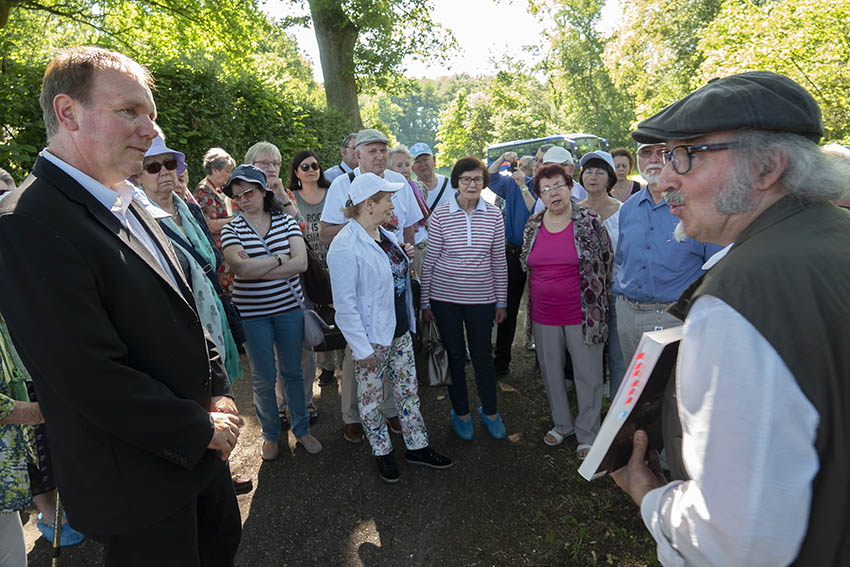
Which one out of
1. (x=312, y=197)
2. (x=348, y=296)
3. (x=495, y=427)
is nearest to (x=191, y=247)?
(x=348, y=296)

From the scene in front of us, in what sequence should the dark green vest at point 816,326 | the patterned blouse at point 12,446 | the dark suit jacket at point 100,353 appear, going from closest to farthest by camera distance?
the dark green vest at point 816,326, the dark suit jacket at point 100,353, the patterned blouse at point 12,446

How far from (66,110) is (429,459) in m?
3.07

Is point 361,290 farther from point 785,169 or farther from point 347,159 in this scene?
point 347,159

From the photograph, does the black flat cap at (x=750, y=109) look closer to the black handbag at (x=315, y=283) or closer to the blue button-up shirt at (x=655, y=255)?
the blue button-up shirt at (x=655, y=255)

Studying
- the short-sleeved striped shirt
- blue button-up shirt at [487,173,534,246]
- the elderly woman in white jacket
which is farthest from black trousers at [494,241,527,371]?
the short-sleeved striped shirt

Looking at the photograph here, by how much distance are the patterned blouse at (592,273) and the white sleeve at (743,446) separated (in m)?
2.63

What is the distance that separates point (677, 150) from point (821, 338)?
0.58 m

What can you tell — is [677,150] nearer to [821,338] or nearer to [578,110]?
[821,338]

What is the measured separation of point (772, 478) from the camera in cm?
91


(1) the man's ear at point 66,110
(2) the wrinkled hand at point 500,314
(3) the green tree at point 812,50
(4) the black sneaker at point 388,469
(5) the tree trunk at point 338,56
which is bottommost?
(4) the black sneaker at point 388,469

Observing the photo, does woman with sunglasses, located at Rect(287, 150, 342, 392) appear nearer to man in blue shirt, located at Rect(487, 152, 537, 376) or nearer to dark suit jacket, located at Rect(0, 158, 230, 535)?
man in blue shirt, located at Rect(487, 152, 537, 376)

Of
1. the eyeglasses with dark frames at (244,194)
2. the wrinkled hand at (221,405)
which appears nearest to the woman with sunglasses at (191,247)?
the eyeglasses with dark frames at (244,194)

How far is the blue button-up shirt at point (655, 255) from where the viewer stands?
10.2ft

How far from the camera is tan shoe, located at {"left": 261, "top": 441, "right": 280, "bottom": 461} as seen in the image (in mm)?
3736
